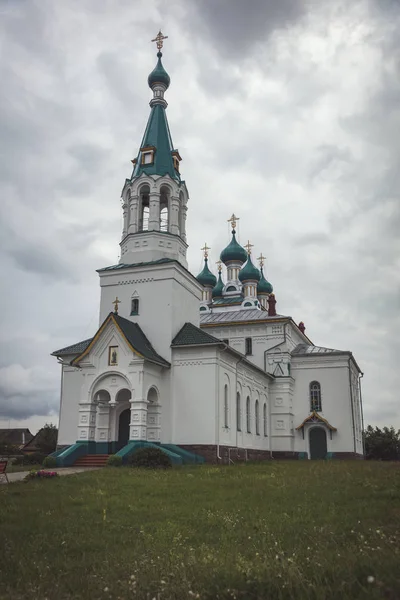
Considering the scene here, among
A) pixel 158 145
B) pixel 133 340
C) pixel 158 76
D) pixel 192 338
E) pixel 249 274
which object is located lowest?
pixel 133 340

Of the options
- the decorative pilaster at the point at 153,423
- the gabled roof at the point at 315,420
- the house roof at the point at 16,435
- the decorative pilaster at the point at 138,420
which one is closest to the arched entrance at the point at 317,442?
the gabled roof at the point at 315,420

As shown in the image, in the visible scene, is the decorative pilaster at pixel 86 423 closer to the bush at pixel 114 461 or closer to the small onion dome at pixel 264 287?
the bush at pixel 114 461

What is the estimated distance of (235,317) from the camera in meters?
41.1

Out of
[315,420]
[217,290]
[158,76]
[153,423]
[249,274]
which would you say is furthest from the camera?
[217,290]

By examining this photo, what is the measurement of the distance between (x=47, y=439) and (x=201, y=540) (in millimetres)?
35424

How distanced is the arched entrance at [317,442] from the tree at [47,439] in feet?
56.3

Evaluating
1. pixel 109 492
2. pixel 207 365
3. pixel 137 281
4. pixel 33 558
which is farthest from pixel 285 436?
pixel 33 558

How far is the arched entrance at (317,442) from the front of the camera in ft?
123

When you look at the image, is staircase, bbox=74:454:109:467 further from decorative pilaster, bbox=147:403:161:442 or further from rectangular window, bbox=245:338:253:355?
rectangular window, bbox=245:338:253:355

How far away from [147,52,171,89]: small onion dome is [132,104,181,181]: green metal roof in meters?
1.50

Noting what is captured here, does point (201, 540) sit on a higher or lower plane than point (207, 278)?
lower

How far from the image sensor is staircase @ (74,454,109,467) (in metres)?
23.3

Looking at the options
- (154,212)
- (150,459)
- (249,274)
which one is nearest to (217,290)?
(249,274)

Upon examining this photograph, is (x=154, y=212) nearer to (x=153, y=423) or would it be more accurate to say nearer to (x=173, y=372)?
(x=173, y=372)
